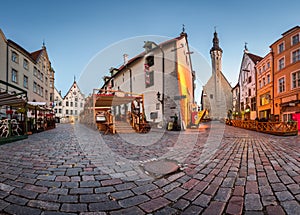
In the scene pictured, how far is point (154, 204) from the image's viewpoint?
2.21 metres

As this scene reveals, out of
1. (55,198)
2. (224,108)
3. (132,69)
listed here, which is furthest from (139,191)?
(224,108)

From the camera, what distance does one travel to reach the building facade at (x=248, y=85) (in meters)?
28.3

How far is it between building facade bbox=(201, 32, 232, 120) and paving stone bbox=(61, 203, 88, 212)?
149 ft

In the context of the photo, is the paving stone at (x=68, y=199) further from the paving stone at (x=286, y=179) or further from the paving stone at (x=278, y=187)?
the paving stone at (x=286, y=179)

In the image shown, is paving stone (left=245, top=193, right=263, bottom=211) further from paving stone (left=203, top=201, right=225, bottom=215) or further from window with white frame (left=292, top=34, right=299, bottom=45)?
window with white frame (left=292, top=34, right=299, bottom=45)

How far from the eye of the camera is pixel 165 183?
2.90 metres

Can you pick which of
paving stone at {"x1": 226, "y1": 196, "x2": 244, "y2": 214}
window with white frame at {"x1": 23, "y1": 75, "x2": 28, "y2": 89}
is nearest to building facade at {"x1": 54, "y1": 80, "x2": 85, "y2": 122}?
window with white frame at {"x1": 23, "y1": 75, "x2": 28, "y2": 89}

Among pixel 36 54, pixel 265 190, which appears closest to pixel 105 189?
pixel 265 190

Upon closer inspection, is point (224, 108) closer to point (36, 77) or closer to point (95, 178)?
point (36, 77)

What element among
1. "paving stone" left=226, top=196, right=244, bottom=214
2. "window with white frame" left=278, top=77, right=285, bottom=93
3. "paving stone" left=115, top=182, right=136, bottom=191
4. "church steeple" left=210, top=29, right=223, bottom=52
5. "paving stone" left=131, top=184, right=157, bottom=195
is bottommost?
"paving stone" left=131, top=184, right=157, bottom=195

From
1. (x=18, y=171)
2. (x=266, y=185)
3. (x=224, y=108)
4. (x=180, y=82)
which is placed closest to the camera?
(x=266, y=185)

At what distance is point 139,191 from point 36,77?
99.5 feet

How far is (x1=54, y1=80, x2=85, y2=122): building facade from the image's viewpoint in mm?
50656

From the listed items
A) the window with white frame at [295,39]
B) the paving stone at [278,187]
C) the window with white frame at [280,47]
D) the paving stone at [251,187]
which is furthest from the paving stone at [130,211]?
the window with white frame at [280,47]
